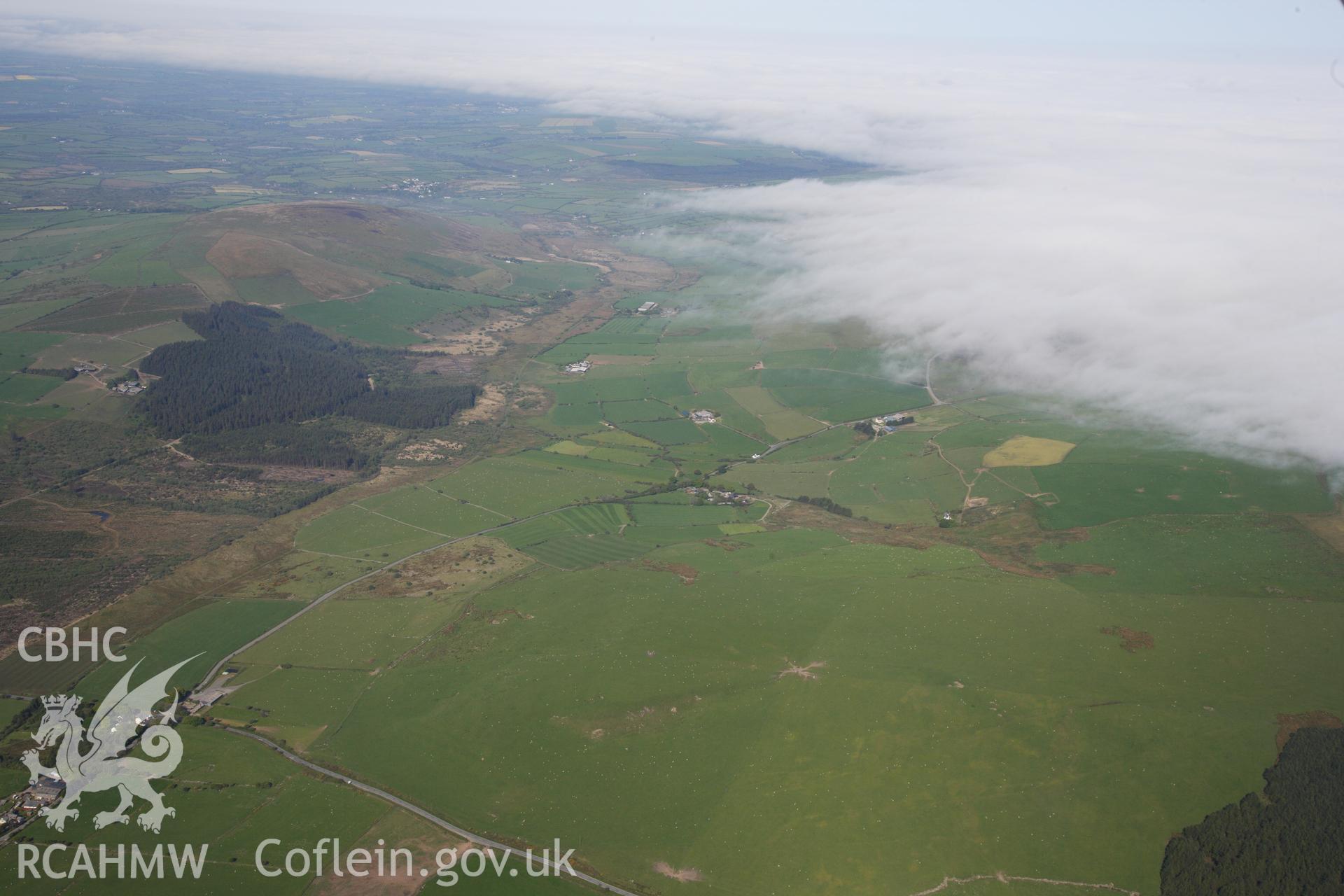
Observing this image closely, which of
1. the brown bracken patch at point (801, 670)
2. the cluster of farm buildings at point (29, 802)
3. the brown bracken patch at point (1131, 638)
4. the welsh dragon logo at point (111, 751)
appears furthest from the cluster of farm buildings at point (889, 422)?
the cluster of farm buildings at point (29, 802)

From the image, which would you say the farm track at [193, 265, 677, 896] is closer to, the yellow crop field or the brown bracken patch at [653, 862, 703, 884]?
the brown bracken patch at [653, 862, 703, 884]

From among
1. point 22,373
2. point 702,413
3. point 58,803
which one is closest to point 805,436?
point 702,413

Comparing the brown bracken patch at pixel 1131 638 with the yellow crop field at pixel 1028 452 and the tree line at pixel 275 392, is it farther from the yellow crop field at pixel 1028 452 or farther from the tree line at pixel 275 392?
the tree line at pixel 275 392

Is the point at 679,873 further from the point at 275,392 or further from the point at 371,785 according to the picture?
the point at 275,392

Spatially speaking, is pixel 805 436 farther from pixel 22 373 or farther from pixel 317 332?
pixel 22 373

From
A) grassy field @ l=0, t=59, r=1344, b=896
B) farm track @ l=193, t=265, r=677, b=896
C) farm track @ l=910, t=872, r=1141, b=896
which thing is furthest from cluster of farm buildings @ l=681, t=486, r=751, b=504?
farm track @ l=910, t=872, r=1141, b=896
